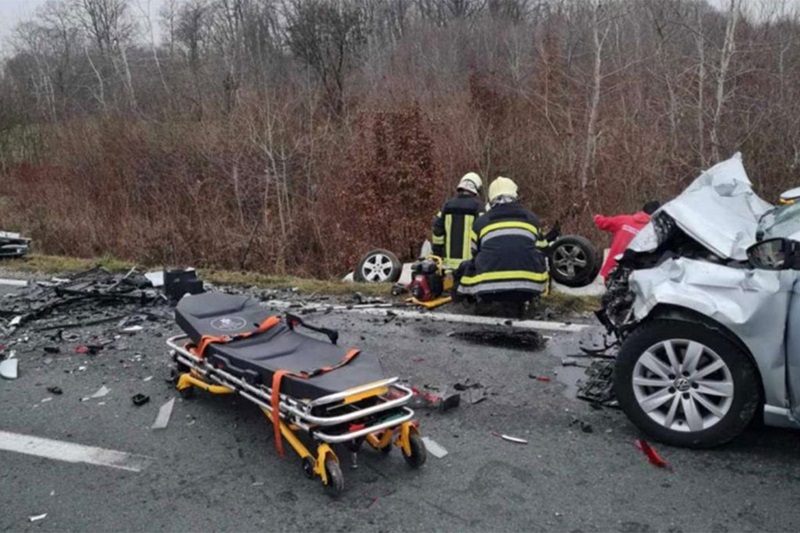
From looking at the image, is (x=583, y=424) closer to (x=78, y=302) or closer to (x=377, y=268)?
(x=377, y=268)

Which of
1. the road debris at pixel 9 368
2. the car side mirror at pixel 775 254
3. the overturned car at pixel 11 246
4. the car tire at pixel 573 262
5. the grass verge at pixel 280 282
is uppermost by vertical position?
the car side mirror at pixel 775 254

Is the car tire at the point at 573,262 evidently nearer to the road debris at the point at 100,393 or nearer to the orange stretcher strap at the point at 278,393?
the orange stretcher strap at the point at 278,393

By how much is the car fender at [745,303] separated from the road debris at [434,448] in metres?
1.44

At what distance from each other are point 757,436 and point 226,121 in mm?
16710

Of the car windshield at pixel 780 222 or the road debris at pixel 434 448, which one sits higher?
the car windshield at pixel 780 222

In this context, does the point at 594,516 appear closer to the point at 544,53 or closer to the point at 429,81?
the point at 544,53

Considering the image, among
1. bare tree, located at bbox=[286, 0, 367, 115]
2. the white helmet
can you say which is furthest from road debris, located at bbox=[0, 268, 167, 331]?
bare tree, located at bbox=[286, 0, 367, 115]

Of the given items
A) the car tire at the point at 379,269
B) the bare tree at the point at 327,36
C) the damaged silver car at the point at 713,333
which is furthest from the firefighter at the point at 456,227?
the bare tree at the point at 327,36

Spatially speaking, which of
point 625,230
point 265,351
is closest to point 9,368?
point 265,351

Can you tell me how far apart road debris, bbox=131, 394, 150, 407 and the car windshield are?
13.9 feet

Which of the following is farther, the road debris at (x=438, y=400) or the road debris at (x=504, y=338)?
the road debris at (x=504, y=338)

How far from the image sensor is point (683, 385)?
3.72m

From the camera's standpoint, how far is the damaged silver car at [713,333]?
3447 millimetres

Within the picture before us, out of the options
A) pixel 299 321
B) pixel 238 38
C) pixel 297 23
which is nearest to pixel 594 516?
pixel 299 321
